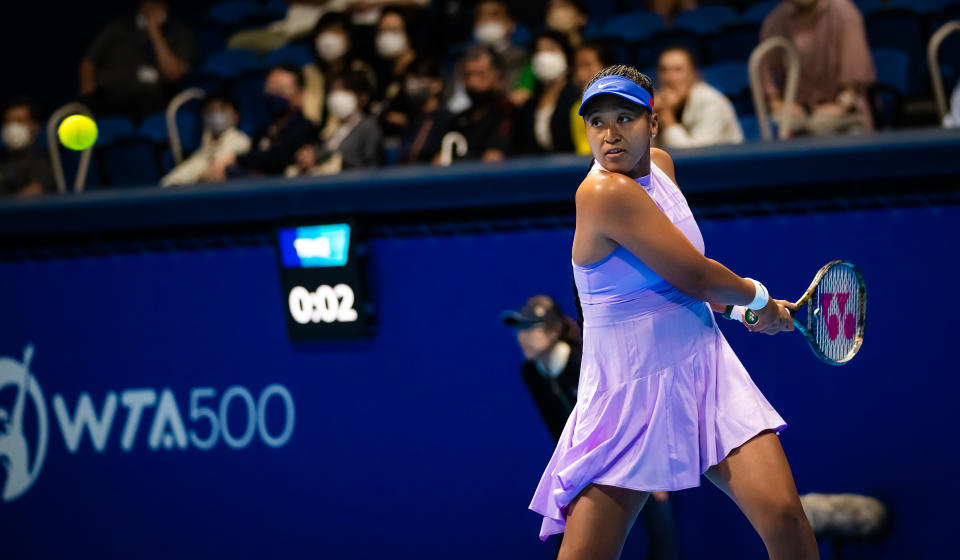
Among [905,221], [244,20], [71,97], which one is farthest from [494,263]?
[71,97]

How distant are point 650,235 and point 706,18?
433 cm

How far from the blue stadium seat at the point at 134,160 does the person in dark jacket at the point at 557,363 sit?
3.52 m

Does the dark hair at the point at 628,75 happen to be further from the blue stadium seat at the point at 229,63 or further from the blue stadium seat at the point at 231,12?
the blue stadium seat at the point at 231,12

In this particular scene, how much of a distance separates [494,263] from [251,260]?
949 millimetres

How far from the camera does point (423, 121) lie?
525cm

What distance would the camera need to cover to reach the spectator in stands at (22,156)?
6227 millimetres

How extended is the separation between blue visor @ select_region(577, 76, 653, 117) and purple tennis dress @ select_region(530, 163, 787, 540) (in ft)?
0.66

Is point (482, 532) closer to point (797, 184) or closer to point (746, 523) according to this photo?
point (746, 523)

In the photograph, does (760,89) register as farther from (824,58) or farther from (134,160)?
(134,160)

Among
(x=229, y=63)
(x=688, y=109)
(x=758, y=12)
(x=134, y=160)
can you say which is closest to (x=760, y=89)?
(x=688, y=109)

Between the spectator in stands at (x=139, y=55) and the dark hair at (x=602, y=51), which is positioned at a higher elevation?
the spectator in stands at (x=139, y=55)

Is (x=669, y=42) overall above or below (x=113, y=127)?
below

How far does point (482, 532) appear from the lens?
3.73m

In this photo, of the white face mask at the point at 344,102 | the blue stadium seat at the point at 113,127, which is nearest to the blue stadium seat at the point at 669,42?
the white face mask at the point at 344,102
